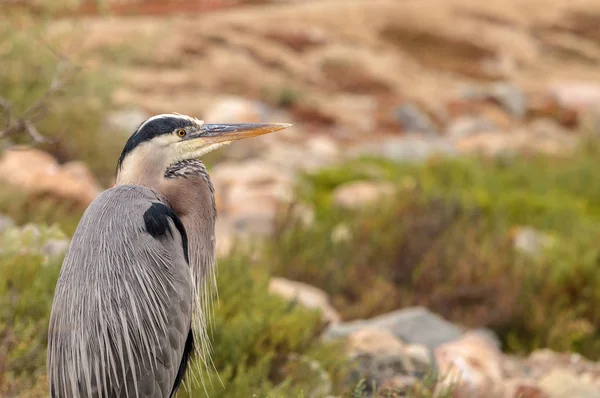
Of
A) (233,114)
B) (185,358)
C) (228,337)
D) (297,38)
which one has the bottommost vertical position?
(297,38)

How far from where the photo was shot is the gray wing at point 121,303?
2447 millimetres

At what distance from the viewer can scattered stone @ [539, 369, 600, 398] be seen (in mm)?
4129

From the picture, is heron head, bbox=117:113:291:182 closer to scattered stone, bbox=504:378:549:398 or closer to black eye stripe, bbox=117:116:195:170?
black eye stripe, bbox=117:116:195:170

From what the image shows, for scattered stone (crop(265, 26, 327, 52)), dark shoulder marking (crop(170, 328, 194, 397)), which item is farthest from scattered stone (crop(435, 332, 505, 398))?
scattered stone (crop(265, 26, 327, 52))

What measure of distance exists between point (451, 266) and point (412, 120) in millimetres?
12016

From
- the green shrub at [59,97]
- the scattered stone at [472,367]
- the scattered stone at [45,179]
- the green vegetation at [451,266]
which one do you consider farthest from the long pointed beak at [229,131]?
the green shrub at [59,97]

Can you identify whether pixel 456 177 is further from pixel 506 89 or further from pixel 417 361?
pixel 506 89

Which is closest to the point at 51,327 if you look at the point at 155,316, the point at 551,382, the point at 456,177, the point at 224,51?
the point at 155,316

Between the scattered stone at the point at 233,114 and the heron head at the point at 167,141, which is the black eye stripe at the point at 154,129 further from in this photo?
the scattered stone at the point at 233,114

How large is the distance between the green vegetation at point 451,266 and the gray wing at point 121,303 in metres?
3.36

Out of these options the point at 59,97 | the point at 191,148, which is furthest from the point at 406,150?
the point at 191,148

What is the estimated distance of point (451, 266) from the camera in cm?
637

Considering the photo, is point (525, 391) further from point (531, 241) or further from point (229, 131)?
point (531, 241)

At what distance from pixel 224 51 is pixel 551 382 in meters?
17.4
